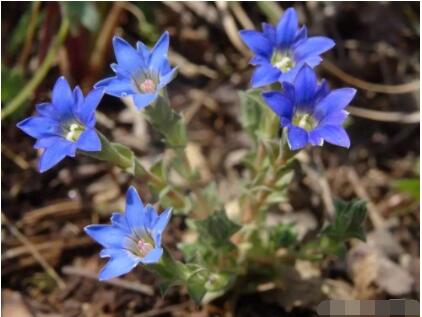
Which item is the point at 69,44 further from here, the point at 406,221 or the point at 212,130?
the point at 406,221

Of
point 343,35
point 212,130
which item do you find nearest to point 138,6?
point 212,130

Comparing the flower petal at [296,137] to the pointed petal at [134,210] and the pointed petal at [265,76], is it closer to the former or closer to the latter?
the pointed petal at [265,76]

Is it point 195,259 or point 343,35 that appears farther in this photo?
point 343,35

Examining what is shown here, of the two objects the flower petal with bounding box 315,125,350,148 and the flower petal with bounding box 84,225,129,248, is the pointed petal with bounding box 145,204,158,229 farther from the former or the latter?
the flower petal with bounding box 315,125,350,148

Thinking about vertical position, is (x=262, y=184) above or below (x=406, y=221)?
above

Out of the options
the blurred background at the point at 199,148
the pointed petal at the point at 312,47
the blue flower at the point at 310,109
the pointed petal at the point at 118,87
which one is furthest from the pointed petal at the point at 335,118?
the blurred background at the point at 199,148

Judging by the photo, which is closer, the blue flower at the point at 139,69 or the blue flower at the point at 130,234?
the blue flower at the point at 130,234
